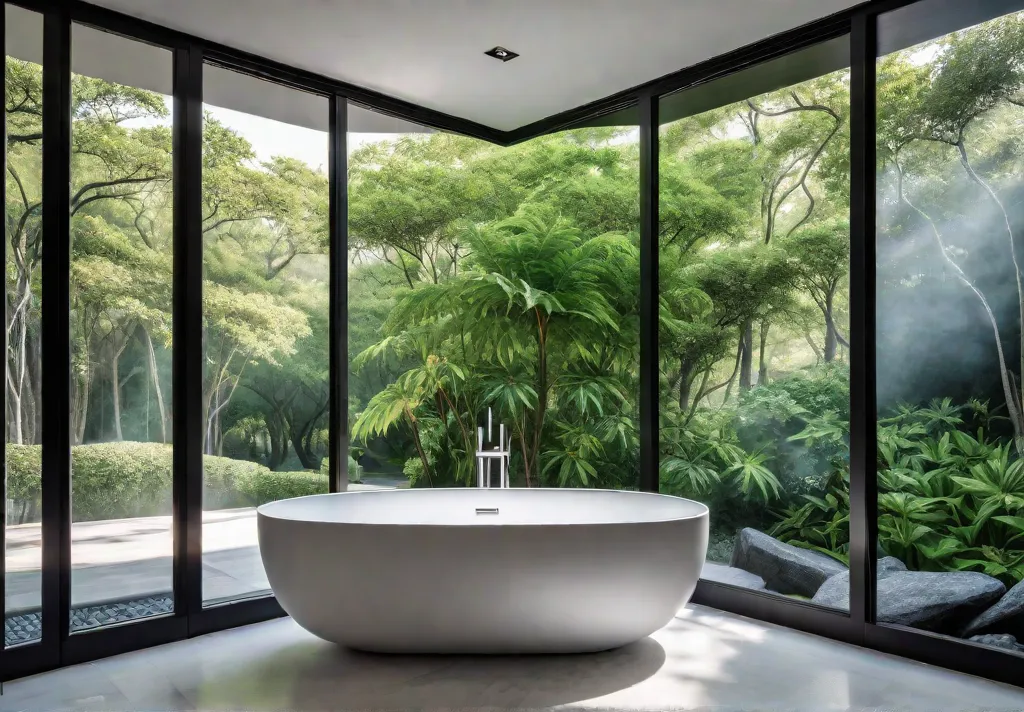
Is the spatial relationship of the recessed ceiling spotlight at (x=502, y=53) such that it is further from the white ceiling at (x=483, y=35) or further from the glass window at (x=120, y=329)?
the glass window at (x=120, y=329)

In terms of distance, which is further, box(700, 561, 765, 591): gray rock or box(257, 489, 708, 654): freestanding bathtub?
box(700, 561, 765, 591): gray rock

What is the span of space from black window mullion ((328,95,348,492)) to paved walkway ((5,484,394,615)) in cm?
46

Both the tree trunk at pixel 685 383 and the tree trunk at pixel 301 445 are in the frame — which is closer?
the tree trunk at pixel 301 445

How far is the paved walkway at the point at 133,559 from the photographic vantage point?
101 inches

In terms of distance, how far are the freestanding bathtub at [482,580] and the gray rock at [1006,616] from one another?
977mm

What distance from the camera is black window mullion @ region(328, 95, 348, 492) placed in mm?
3439

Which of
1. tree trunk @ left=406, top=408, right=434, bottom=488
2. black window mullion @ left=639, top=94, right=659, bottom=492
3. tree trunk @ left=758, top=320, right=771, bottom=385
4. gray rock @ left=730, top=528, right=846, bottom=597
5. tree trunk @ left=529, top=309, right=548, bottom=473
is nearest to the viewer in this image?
gray rock @ left=730, top=528, right=846, bottom=597

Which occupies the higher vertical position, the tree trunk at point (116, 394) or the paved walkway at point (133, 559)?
the tree trunk at point (116, 394)

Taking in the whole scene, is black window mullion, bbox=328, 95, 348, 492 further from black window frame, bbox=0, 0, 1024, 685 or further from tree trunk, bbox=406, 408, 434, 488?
tree trunk, bbox=406, 408, 434, 488

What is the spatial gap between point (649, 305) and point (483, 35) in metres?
1.44

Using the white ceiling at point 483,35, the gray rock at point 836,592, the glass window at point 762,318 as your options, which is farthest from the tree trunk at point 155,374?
the gray rock at point 836,592

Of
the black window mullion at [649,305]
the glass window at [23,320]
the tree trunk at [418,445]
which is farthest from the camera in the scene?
the tree trunk at [418,445]

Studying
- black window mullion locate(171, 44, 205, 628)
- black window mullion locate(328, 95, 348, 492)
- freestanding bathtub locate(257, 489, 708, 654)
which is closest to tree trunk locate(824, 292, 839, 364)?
freestanding bathtub locate(257, 489, 708, 654)

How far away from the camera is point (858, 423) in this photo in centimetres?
282
